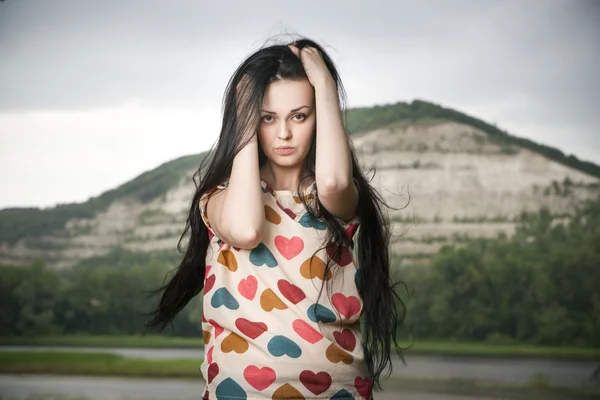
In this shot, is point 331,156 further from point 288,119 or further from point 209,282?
point 209,282

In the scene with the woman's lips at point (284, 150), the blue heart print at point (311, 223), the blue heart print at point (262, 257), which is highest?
the woman's lips at point (284, 150)

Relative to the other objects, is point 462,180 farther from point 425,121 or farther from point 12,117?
point 12,117

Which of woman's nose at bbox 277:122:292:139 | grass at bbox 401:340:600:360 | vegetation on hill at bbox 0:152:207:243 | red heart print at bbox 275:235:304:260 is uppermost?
woman's nose at bbox 277:122:292:139

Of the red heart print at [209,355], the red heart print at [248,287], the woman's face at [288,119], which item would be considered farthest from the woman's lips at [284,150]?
the red heart print at [209,355]

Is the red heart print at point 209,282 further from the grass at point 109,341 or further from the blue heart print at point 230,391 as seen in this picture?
the grass at point 109,341

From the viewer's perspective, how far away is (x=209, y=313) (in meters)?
1.36

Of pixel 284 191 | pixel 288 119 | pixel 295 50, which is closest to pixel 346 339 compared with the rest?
pixel 284 191

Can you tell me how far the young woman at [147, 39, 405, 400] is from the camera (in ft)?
4.32

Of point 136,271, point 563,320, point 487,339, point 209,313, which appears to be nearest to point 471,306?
point 487,339

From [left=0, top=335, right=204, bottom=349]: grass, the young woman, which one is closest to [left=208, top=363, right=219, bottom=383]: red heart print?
the young woman

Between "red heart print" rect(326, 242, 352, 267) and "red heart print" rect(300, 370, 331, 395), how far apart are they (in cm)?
19

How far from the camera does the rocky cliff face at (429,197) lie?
12.1ft

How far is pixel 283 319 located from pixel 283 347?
4cm

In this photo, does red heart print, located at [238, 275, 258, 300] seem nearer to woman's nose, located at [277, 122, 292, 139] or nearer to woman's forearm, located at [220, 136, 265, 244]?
woman's forearm, located at [220, 136, 265, 244]
